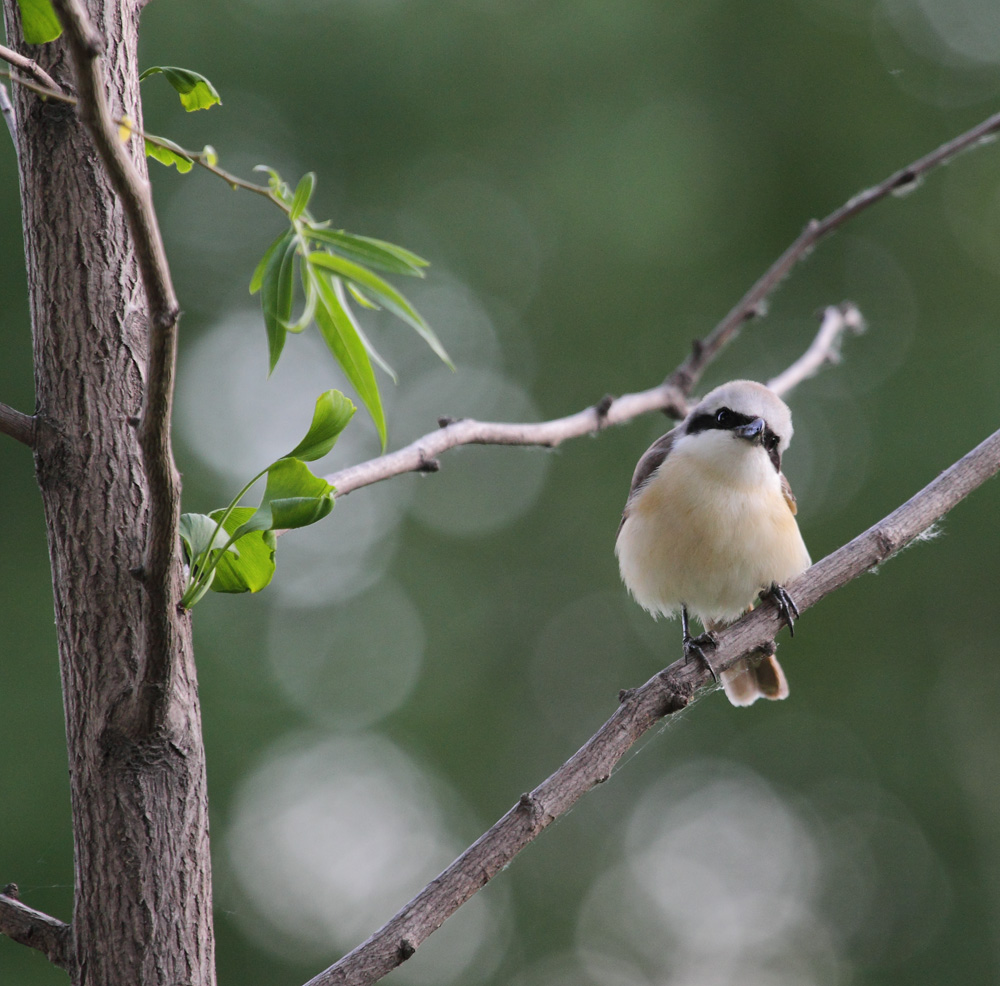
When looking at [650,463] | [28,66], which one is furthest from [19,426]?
[650,463]

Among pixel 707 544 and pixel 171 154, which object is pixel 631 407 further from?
pixel 171 154

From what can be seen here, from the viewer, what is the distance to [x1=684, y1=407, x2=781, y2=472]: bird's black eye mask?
9.78 feet

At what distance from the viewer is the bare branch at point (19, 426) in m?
1.37

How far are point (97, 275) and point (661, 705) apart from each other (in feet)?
3.33

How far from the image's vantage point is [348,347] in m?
1.49

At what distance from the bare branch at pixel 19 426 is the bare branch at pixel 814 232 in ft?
5.44

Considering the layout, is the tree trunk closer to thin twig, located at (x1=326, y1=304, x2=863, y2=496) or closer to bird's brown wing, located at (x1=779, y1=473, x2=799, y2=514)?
thin twig, located at (x1=326, y1=304, x2=863, y2=496)

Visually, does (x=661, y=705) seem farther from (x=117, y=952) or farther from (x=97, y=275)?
(x=97, y=275)

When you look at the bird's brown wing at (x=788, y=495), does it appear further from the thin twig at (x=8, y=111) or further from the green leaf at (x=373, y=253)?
the thin twig at (x=8, y=111)

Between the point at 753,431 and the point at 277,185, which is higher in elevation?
the point at 753,431

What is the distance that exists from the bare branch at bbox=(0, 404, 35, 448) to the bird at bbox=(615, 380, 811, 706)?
1826 mm

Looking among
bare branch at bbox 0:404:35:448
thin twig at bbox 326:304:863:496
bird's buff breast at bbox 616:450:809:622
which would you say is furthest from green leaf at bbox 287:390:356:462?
bird's buff breast at bbox 616:450:809:622

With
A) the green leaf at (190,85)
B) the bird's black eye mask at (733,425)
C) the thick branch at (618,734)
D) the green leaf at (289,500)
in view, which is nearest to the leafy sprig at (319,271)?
the green leaf at (190,85)

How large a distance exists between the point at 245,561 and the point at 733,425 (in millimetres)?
1916
